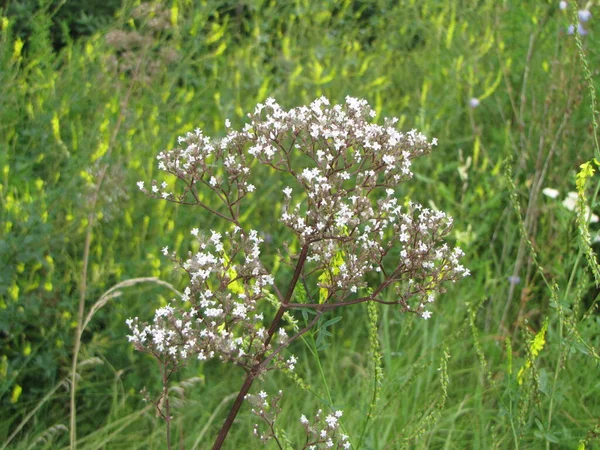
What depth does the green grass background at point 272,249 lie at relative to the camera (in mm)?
2555

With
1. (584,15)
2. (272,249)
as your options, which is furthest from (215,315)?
(584,15)

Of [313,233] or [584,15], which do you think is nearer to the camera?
[313,233]

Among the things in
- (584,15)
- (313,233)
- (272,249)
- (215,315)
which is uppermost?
(584,15)

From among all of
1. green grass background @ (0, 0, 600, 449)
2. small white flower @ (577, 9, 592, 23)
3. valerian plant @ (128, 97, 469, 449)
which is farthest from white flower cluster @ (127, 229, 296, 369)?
small white flower @ (577, 9, 592, 23)

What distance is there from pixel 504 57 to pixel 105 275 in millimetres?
2756

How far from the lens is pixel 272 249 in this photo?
367 centimetres

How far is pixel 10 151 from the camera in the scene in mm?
3324

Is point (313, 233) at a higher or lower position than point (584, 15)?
lower

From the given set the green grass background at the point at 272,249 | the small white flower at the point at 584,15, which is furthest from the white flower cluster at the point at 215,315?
the small white flower at the point at 584,15

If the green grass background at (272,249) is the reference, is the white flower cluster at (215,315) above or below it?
below

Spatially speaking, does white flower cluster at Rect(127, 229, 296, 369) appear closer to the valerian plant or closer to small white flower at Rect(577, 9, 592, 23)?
the valerian plant

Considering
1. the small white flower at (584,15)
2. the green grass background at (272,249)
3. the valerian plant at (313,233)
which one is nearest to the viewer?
the valerian plant at (313,233)

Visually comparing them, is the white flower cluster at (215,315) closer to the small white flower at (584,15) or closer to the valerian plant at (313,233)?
the valerian plant at (313,233)

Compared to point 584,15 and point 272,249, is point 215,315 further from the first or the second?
point 584,15
